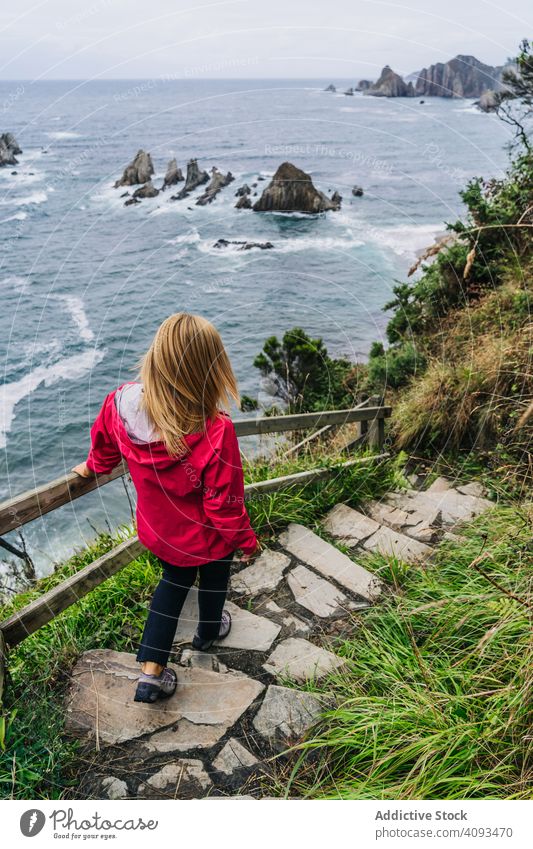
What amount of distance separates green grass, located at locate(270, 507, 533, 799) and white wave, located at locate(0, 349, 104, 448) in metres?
14.4

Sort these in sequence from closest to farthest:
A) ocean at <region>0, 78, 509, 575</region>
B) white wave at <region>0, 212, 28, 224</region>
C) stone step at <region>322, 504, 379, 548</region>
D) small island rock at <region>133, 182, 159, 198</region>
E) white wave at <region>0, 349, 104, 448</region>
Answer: stone step at <region>322, 504, 379, 548</region>
ocean at <region>0, 78, 509, 575</region>
white wave at <region>0, 349, 104, 448</region>
white wave at <region>0, 212, 28, 224</region>
small island rock at <region>133, 182, 159, 198</region>

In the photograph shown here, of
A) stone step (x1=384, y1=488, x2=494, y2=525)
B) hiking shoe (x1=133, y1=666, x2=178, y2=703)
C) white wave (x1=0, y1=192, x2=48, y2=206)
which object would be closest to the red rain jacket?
hiking shoe (x1=133, y1=666, x2=178, y2=703)

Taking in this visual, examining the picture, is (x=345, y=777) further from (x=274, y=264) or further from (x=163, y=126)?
(x=163, y=126)

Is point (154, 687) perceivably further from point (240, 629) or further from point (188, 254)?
point (188, 254)

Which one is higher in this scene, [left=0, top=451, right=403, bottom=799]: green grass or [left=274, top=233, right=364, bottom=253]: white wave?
[left=274, top=233, right=364, bottom=253]: white wave

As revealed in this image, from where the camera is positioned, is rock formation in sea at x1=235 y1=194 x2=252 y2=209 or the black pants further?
rock formation in sea at x1=235 y1=194 x2=252 y2=209

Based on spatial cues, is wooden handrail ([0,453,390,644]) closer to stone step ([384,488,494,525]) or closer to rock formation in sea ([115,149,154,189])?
stone step ([384,488,494,525])

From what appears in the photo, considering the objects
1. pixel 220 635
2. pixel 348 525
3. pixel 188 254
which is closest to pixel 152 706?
pixel 220 635

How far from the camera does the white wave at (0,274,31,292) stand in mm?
19891

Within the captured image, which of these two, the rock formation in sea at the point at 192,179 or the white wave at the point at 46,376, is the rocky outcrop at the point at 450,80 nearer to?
the rock formation in sea at the point at 192,179

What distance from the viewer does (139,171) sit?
1035 inches

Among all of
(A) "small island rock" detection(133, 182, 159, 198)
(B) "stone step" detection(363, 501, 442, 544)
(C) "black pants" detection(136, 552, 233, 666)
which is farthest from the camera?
(A) "small island rock" detection(133, 182, 159, 198)

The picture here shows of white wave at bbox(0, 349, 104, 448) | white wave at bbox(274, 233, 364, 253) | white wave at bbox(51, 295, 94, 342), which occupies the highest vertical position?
white wave at bbox(274, 233, 364, 253)
